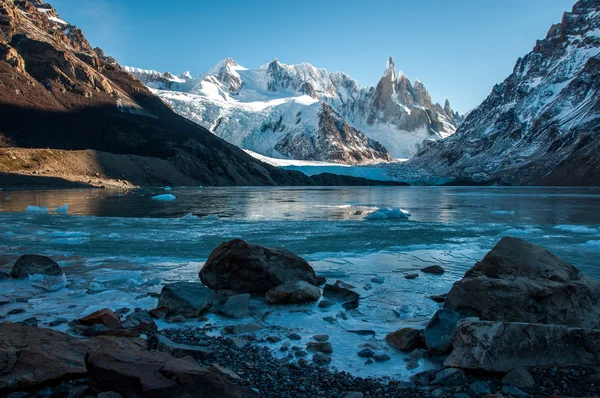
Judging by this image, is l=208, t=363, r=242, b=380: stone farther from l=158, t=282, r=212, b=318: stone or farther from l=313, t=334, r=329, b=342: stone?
l=158, t=282, r=212, b=318: stone

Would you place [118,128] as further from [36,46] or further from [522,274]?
[522,274]

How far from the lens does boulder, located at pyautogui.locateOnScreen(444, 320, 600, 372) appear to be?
5.46 m

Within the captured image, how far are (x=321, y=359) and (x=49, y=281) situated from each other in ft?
25.6

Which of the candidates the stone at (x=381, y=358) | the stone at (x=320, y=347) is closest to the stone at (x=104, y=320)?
the stone at (x=320, y=347)

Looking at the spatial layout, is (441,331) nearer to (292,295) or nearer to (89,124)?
(292,295)

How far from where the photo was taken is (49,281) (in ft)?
34.0

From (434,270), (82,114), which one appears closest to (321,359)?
(434,270)

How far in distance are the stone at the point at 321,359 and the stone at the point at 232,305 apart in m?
2.45

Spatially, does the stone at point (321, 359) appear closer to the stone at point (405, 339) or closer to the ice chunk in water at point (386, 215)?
the stone at point (405, 339)

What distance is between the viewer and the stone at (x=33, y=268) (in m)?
10.8

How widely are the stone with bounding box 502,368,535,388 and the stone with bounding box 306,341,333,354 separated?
2486 millimetres

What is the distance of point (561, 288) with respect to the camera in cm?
754

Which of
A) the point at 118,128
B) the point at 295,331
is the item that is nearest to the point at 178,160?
the point at 118,128

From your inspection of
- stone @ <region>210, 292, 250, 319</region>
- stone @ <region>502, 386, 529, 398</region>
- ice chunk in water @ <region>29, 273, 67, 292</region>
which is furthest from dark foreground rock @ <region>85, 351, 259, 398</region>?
ice chunk in water @ <region>29, 273, 67, 292</region>
